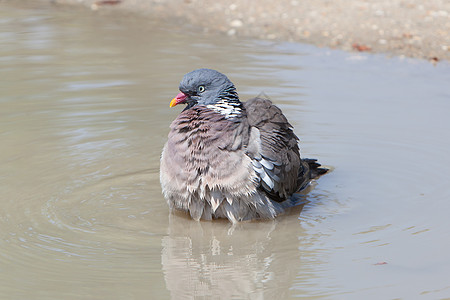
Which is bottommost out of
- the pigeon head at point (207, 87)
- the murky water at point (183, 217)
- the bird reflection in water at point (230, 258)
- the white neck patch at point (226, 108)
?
the bird reflection in water at point (230, 258)

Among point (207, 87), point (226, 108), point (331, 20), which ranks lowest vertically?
point (226, 108)

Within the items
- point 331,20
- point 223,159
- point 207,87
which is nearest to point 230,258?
point 223,159

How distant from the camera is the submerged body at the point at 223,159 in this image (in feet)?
17.6

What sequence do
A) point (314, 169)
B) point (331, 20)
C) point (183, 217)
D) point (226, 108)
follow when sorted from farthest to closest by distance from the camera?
point (331, 20) < point (314, 169) < point (183, 217) < point (226, 108)

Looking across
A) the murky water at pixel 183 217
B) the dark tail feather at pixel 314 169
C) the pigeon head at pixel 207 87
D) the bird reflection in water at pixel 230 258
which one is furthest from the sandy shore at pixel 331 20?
the bird reflection in water at pixel 230 258

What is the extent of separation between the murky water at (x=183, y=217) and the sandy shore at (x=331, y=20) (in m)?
0.50

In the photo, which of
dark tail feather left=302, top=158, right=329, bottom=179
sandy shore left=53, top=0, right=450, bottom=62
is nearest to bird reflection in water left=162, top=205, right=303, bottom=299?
dark tail feather left=302, top=158, right=329, bottom=179

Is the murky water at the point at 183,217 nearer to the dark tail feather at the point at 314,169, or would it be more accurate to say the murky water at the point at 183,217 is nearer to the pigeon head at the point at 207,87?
the dark tail feather at the point at 314,169

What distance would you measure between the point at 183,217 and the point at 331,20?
6.07 metres

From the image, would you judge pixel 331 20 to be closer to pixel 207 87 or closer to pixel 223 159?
pixel 207 87

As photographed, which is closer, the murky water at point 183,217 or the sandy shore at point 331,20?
the murky water at point 183,217

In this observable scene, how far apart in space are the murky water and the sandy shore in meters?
0.50

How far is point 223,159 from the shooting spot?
17.6ft

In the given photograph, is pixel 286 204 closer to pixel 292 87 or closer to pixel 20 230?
pixel 20 230
